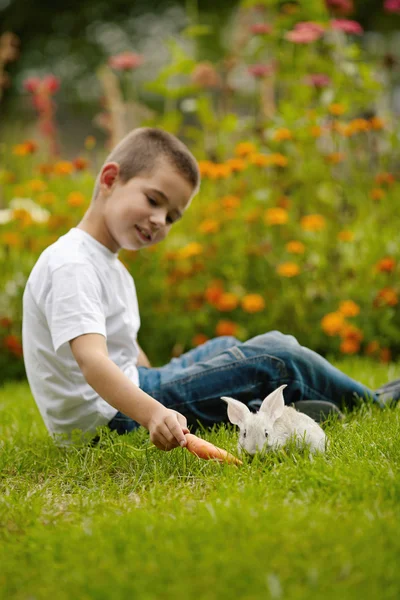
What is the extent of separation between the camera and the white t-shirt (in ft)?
7.06

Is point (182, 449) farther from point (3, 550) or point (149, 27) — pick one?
point (149, 27)

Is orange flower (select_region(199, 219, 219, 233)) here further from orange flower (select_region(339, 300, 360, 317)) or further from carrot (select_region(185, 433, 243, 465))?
carrot (select_region(185, 433, 243, 465))

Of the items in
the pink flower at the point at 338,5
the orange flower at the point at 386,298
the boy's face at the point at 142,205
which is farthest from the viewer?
the pink flower at the point at 338,5

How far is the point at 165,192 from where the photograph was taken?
2459mm

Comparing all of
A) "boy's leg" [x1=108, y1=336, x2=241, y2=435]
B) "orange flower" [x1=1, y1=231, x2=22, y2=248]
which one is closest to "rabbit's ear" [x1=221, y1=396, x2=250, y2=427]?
"boy's leg" [x1=108, y1=336, x2=241, y2=435]

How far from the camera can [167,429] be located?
6.16ft

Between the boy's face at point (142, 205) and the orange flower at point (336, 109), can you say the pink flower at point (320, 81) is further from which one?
the boy's face at point (142, 205)

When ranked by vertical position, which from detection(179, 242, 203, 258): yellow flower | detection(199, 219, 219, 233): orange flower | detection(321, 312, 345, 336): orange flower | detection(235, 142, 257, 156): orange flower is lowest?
detection(321, 312, 345, 336): orange flower

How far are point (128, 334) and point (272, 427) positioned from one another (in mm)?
718

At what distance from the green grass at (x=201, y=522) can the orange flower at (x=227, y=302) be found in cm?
168

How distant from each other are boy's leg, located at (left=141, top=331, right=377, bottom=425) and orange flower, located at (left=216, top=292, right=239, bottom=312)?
4.59ft

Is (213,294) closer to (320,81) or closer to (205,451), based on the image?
(320,81)

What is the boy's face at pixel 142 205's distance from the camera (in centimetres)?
243

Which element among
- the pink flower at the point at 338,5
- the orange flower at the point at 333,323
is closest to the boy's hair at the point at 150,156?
the orange flower at the point at 333,323
